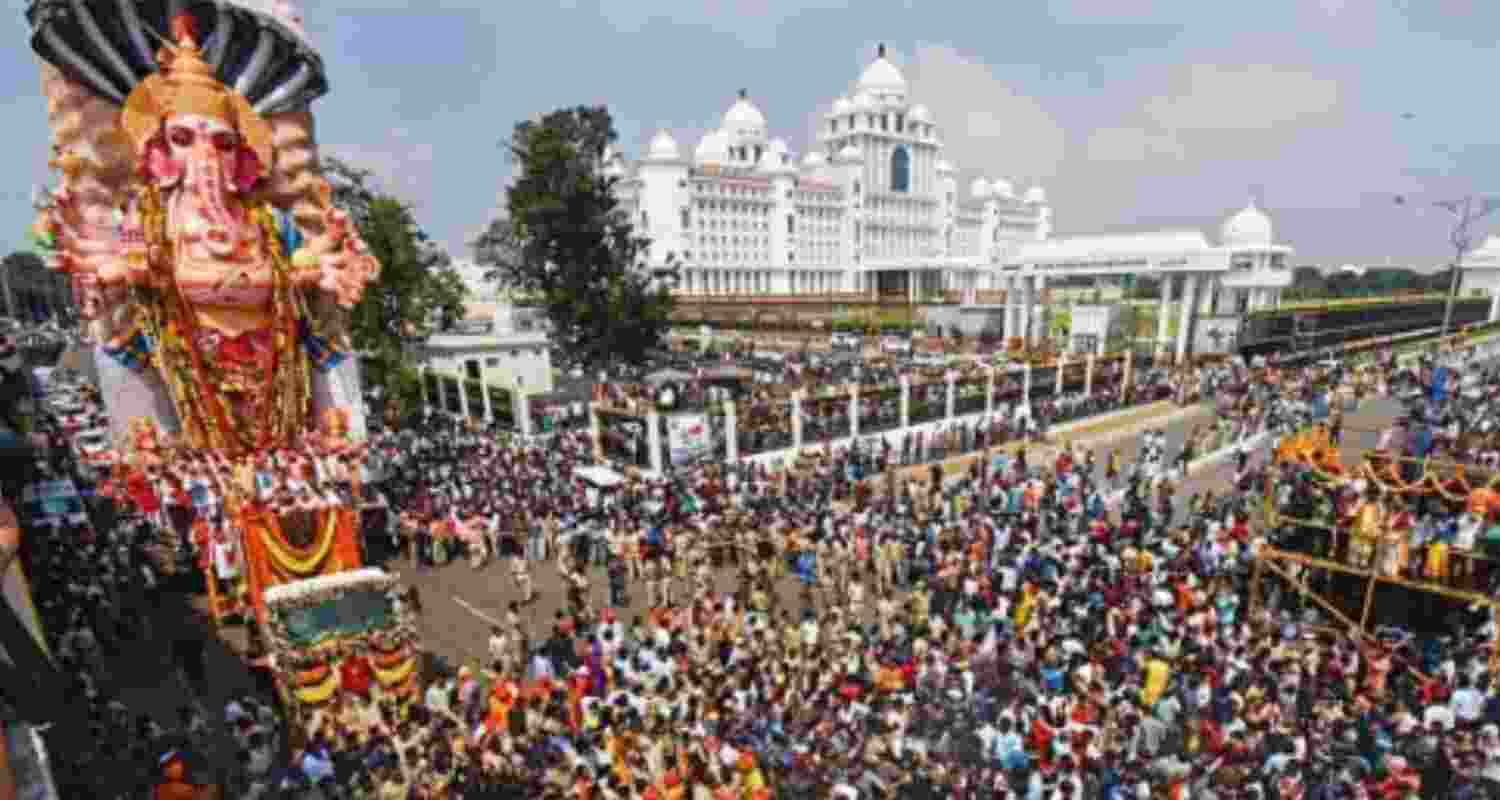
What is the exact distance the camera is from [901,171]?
99062mm

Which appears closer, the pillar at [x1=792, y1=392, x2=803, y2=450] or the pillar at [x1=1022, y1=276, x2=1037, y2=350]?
the pillar at [x1=792, y1=392, x2=803, y2=450]

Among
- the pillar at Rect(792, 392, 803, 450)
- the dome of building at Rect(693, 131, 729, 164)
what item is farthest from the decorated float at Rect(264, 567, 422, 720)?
the dome of building at Rect(693, 131, 729, 164)

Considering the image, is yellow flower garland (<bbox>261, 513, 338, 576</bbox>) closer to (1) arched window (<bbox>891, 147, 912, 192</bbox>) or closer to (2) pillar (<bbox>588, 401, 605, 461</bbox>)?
(2) pillar (<bbox>588, 401, 605, 461</bbox>)

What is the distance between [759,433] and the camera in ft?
69.4

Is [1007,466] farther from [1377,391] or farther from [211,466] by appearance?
[1377,391]

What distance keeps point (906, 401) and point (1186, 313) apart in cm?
2102

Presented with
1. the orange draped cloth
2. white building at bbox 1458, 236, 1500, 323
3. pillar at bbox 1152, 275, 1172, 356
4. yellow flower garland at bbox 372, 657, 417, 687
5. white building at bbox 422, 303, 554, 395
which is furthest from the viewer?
white building at bbox 1458, 236, 1500, 323

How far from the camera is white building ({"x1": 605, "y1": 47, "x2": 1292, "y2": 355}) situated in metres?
76.1

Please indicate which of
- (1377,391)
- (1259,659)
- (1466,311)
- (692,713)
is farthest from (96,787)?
(1466,311)

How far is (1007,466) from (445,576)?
13766mm

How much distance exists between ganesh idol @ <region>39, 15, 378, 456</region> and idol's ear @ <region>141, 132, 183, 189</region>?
0.07 feet

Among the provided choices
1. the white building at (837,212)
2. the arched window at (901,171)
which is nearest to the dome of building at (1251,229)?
the white building at (837,212)

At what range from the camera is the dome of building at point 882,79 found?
308ft

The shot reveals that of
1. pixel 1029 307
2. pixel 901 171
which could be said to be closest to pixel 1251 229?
pixel 1029 307
